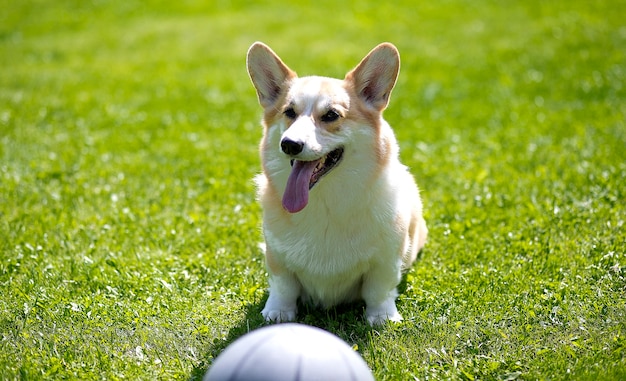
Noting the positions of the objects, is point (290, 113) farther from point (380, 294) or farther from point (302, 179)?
point (380, 294)

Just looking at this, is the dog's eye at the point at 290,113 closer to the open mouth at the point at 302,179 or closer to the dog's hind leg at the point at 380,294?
the open mouth at the point at 302,179

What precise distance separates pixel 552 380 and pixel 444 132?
4.63m

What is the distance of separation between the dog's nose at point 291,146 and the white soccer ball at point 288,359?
42.8 inches

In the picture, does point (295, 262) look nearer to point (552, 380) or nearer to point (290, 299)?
point (290, 299)

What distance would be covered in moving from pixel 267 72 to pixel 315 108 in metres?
0.56

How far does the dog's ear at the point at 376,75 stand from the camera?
13.6 feet

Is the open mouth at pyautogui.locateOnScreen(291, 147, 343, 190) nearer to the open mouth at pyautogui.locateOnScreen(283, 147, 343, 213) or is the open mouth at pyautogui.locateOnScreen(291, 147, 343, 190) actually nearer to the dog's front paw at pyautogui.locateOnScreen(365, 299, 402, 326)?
the open mouth at pyautogui.locateOnScreen(283, 147, 343, 213)

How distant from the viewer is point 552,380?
3527 mm

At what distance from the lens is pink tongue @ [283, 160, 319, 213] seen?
3.88 m

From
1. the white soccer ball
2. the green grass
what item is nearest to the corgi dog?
the green grass

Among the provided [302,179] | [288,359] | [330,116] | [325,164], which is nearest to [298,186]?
[302,179]

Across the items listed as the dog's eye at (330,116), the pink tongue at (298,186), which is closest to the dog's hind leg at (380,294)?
the pink tongue at (298,186)

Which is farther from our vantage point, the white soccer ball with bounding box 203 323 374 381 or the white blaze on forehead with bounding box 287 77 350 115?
the white blaze on forehead with bounding box 287 77 350 115

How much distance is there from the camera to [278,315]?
4238 millimetres
